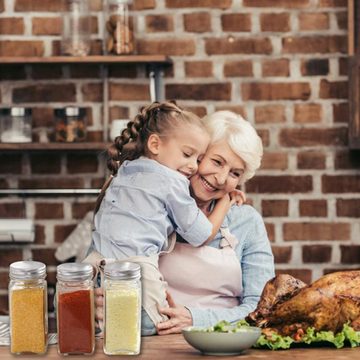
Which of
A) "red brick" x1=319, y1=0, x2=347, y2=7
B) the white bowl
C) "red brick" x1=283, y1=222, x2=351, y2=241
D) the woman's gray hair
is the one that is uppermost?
"red brick" x1=319, y1=0, x2=347, y2=7

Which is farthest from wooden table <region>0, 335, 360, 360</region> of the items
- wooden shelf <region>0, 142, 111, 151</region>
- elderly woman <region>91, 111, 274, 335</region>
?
wooden shelf <region>0, 142, 111, 151</region>

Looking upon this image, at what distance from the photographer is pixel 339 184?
371 centimetres

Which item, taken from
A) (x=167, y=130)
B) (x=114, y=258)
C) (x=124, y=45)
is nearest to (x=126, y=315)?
(x=114, y=258)

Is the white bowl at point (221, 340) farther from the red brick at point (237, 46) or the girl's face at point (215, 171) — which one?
the red brick at point (237, 46)

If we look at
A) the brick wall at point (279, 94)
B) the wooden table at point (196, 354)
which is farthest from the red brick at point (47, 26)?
the wooden table at point (196, 354)

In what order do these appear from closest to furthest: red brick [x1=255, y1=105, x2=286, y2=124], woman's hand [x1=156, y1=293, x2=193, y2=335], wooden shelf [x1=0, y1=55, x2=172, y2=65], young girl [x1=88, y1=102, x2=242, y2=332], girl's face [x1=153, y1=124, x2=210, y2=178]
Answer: woman's hand [x1=156, y1=293, x2=193, y2=335] < young girl [x1=88, y1=102, x2=242, y2=332] < girl's face [x1=153, y1=124, x2=210, y2=178] < wooden shelf [x1=0, y1=55, x2=172, y2=65] < red brick [x1=255, y1=105, x2=286, y2=124]

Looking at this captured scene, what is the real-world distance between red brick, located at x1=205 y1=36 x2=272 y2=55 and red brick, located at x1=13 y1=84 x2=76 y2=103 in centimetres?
53

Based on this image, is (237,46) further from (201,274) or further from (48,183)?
(201,274)

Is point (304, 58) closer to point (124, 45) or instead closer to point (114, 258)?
point (124, 45)

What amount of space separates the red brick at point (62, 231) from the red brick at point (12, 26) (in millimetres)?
729

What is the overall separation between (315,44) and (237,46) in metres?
Answer: 0.28

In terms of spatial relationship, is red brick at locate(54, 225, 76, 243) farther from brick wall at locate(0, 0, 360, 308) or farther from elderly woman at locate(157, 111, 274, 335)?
elderly woman at locate(157, 111, 274, 335)

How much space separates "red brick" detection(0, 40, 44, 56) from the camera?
3717 millimetres

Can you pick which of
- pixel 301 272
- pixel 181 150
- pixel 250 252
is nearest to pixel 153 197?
pixel 181 150
